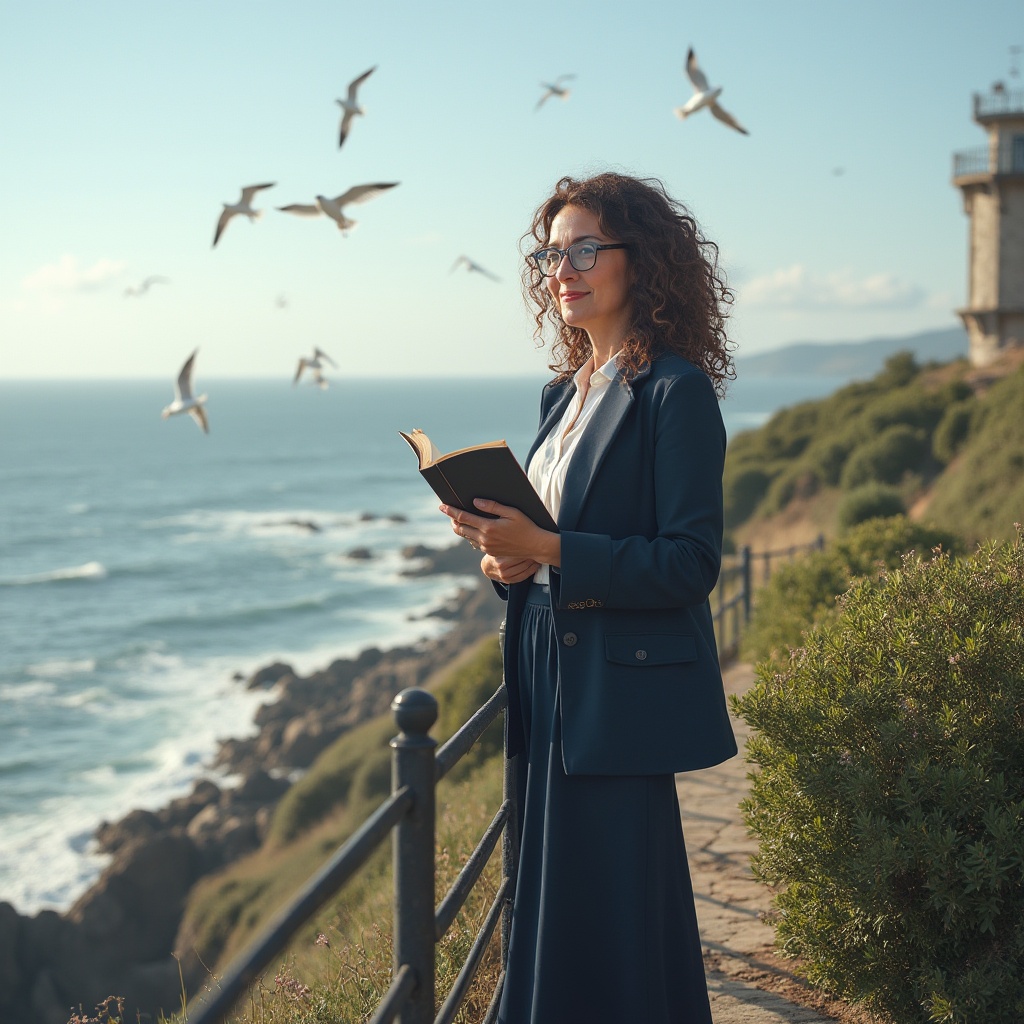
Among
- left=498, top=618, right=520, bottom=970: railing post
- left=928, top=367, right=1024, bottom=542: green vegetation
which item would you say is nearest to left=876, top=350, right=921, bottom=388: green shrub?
left=928, top=367, right=1024, bottom=542: green vegetation

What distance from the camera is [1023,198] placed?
31.3 metres

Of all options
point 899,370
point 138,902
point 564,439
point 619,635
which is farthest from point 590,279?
point 899,370

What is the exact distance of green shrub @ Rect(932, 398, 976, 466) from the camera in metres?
22.2

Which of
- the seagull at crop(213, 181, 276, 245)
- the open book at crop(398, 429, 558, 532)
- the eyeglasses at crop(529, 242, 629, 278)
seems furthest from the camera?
the seagull at crop(213, 181, 276, 245)

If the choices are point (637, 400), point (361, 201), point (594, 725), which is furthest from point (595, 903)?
point (361, 201)

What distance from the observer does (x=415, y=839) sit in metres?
1.77

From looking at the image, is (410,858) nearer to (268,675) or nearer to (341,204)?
(341,204)

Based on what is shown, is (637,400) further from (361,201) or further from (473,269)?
(473,269)

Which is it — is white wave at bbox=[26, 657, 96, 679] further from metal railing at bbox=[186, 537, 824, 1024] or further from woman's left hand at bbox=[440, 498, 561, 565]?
metal railing at bbox=[186, 537, 824, 1024]

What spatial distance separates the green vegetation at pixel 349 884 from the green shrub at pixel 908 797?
35.6 inches

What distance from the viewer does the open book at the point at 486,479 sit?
2072 mm

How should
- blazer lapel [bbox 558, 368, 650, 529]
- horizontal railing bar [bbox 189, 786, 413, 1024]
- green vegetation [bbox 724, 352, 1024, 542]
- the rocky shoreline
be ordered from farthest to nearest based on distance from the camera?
green vegetation [bbox 724, 352, 1024, 542], the rocky shoreline, blazer lapel [bbox 558, 368, 650, 529], horizontal railing bar [bbox 189, 786, 413, 1024]

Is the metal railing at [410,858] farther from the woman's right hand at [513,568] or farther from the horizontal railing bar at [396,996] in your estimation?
the woman's right hand at [513,568]

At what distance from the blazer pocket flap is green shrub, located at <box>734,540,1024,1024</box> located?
64cm
